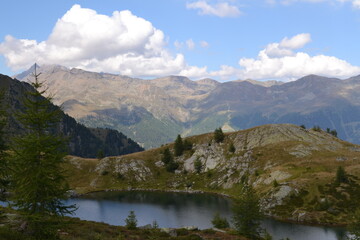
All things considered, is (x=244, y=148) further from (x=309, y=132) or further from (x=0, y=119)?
(x=0, y=119)

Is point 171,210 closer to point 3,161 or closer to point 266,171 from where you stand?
point 266,171

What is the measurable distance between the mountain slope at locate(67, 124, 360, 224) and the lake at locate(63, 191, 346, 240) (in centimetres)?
857

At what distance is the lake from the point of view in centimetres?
8525

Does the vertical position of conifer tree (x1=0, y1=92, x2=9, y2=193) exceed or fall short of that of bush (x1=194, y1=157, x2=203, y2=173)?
it exceeds it

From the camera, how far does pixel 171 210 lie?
11075 centimetres

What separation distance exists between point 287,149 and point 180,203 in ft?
202

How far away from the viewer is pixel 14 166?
28703 mm

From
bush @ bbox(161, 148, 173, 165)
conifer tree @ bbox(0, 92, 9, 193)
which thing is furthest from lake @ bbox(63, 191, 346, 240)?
conifer tree @ bbox(0, 92, 9, 193)

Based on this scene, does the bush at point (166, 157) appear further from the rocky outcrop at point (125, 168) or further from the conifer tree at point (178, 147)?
the rocky outcrop at point (125, 168)

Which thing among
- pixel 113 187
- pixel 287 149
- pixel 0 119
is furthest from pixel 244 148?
pixel 0 119

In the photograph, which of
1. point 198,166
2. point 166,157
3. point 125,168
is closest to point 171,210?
point 198,166

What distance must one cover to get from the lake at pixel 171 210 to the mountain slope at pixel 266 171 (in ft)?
28.1

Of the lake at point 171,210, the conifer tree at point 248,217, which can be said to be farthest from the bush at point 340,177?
the conifer tree at point 248,217

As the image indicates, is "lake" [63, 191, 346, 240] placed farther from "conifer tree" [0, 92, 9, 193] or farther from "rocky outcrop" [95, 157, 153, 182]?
"conifer tree" [0, 92, 9, 193]
